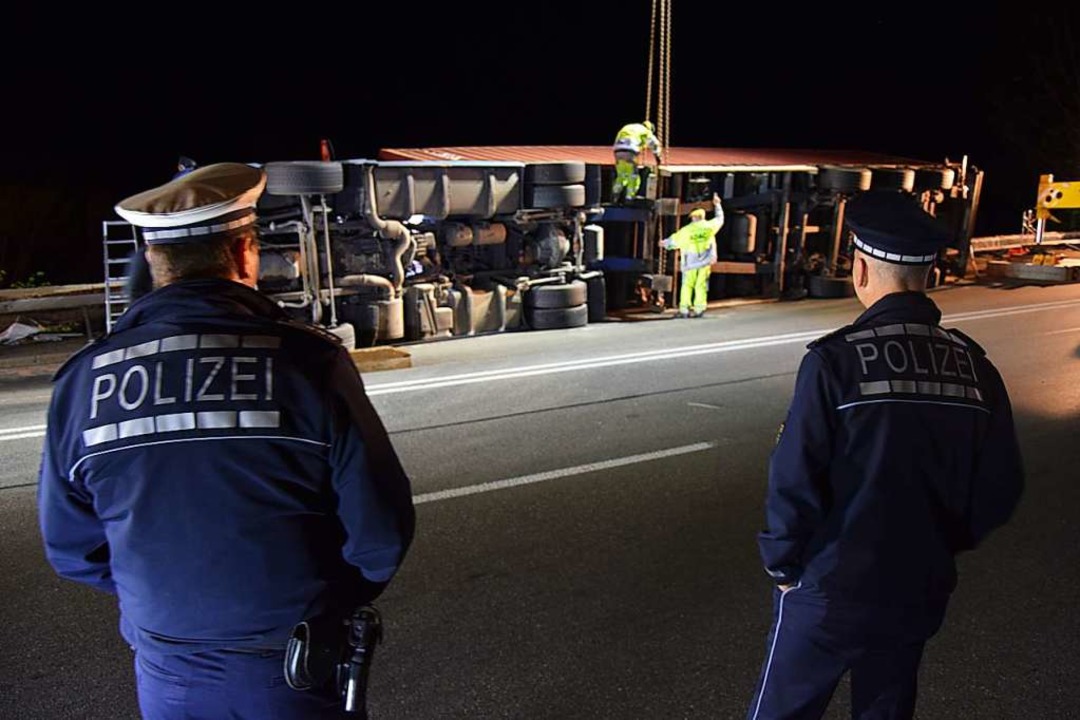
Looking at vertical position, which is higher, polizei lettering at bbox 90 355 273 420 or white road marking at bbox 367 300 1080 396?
polizei lettering at bbox 90 355 273 420

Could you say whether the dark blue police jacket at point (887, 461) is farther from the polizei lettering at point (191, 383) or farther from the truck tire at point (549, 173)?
the truck tire at point (549, 173)

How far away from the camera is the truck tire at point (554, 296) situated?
11734 mm

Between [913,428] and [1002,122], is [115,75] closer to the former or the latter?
[1002,122]

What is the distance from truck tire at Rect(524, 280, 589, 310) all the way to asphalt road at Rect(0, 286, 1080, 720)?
329 centimetres

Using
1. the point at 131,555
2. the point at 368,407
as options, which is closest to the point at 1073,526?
the point at 368,407

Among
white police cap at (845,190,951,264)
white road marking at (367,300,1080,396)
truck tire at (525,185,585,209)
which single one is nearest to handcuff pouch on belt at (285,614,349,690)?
white police cap at (845,190,951,264)

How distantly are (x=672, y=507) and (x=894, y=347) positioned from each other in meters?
3.13

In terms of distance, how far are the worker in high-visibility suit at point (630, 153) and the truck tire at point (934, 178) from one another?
5483 mm

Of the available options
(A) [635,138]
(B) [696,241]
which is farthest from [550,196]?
(B) [696,241]

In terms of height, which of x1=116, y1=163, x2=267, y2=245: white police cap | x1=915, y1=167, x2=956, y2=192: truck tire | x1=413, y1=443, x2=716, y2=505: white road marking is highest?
x1=116, y1=163, x2=267, y2=245: white police cap

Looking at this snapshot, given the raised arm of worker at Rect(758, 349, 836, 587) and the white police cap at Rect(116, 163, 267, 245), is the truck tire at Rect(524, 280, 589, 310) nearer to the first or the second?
the raised arm of worker at Rect(758, 349, 836, 587)

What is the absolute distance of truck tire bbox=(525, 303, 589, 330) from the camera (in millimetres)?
11766

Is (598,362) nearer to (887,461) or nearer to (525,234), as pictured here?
(525,234)

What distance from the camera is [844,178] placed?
557 inches
